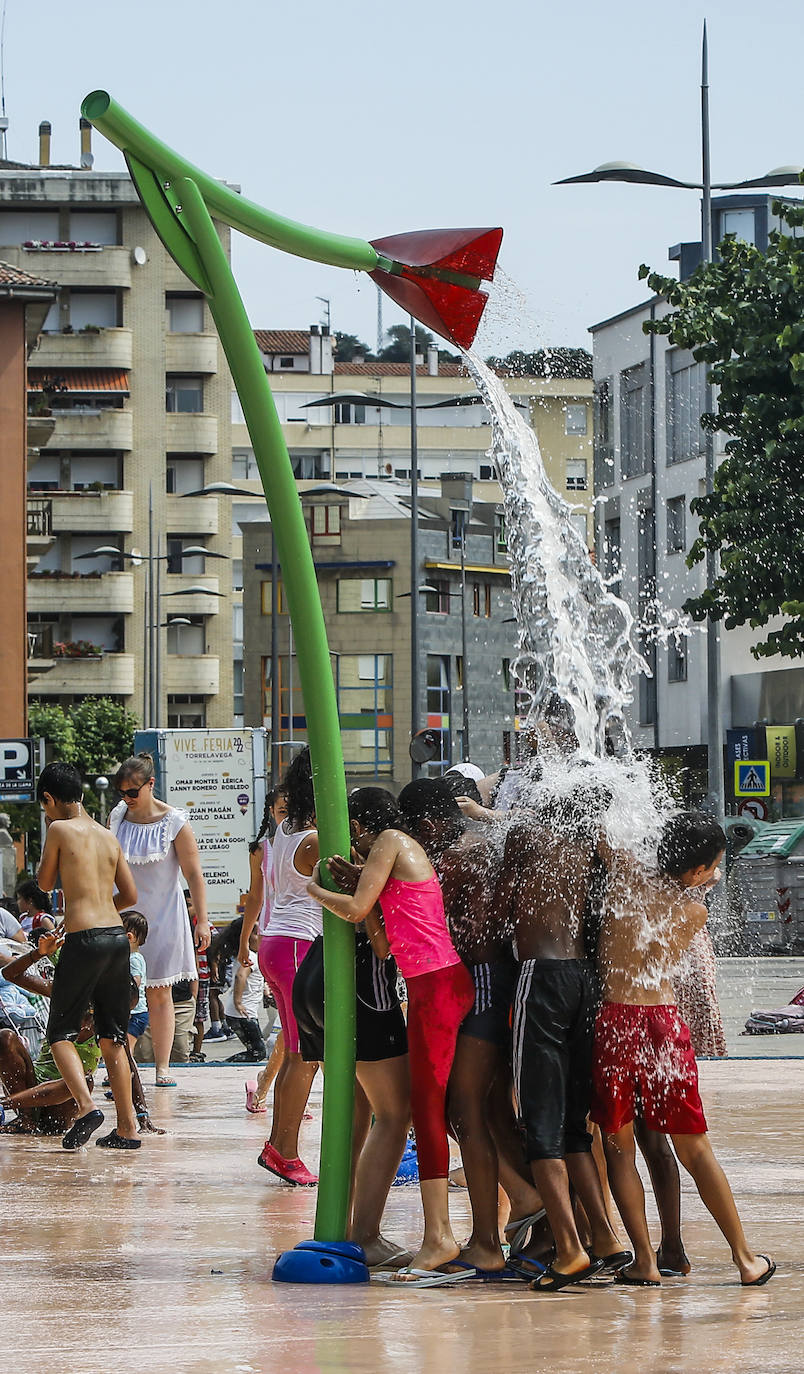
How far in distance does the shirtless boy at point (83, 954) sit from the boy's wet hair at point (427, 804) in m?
3.20

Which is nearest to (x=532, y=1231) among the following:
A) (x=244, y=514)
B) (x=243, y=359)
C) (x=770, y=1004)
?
(x=243, y=359)

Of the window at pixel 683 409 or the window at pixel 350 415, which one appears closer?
the window at pixel 683 409

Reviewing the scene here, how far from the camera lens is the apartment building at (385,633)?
8644 cm

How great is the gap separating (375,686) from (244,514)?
68.0 feet

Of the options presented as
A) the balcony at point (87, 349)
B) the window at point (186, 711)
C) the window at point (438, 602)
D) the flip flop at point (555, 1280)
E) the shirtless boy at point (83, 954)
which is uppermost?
the balcony at point (87, 349)

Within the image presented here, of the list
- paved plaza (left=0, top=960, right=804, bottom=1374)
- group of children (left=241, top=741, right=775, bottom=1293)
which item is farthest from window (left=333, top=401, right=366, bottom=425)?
group of children (left=241, top=741, right=775, bottom=1293)

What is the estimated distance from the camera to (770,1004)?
2377 cm

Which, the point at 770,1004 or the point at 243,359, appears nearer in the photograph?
the point at 243,359

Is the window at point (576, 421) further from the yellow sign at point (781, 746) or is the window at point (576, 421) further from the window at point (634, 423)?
the yellow sign at point (781, 746)

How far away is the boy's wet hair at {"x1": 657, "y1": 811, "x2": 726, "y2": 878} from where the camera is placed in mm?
6914

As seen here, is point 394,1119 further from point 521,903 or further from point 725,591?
point 725,591

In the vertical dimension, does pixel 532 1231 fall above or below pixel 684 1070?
below

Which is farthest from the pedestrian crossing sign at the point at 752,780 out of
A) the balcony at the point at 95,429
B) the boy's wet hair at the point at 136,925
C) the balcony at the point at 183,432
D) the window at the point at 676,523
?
the balcony at the point at 183,432

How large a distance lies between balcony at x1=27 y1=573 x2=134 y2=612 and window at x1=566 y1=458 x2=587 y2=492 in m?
29.6
